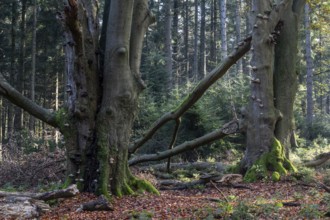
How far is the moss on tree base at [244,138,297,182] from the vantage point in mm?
10203

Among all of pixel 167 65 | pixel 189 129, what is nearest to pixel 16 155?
pixel 189 129

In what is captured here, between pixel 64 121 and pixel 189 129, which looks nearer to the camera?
pixel 64 121

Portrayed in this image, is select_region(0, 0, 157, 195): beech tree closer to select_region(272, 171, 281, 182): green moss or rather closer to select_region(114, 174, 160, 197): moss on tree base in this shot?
select_region(114, 174, 160, 197): moss on tree base

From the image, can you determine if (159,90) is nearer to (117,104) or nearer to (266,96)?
(266,96)

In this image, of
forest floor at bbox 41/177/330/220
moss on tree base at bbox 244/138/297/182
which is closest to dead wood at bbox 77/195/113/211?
forest floor at bbox 41/177/330/220

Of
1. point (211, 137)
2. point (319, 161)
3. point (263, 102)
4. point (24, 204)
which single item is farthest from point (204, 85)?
point (24, 204)

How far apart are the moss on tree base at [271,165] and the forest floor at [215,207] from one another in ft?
3.94

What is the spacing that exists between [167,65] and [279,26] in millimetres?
20150

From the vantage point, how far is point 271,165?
10492mm

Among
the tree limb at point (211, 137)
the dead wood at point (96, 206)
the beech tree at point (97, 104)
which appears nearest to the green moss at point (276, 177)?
the tree limb at point (211, 137)

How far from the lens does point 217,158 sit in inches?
675

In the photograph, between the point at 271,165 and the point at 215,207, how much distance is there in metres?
4.44

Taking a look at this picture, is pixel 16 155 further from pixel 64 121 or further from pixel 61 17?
pixel 61 17

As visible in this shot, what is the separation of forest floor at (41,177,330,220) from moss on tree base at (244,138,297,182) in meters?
1.20
